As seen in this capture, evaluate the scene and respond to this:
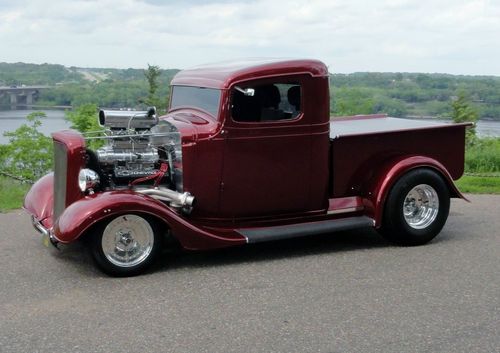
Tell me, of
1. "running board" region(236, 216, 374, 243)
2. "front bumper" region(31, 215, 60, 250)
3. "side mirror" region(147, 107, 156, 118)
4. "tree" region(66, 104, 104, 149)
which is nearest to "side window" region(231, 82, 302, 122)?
"side mirror" region(147, 107, 156, 118)

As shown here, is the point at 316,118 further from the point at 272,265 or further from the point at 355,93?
the point at 355,93

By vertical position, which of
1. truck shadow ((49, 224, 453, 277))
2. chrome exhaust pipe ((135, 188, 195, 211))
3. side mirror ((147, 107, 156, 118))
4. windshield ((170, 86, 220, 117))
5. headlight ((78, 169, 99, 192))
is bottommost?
A: truck shadow ((49, 224, 453, 277))

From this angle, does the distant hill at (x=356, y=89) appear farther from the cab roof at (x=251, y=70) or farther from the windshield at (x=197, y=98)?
the cab roof at (x=251, y=70)

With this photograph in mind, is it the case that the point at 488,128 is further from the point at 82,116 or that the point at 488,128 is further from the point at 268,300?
the point at 268,300

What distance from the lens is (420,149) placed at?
6984 millimetres

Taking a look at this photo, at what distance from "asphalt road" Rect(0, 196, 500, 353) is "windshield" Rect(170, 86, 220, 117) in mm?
1455

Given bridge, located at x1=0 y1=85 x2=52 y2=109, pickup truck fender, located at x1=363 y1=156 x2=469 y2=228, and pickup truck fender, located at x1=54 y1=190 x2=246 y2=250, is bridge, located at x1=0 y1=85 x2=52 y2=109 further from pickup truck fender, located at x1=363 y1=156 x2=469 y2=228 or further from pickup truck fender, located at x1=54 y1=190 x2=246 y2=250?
pickup truck fender, located at x1=363 y1=156 x2=469 y2=228

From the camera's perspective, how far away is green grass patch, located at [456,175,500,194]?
32.6ft

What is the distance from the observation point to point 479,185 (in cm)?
1032

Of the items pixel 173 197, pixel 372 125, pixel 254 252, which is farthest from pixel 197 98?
pixel 372 125

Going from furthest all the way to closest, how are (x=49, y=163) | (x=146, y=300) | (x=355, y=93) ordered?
1. (x=355, y=93)
2. (x=49, y=163)
3. (x=146, y=300)

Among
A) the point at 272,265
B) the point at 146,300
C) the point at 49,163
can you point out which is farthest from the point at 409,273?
the point at 49,163

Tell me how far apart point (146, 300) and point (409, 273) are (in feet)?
7.61

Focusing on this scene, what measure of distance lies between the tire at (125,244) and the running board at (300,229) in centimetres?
92
